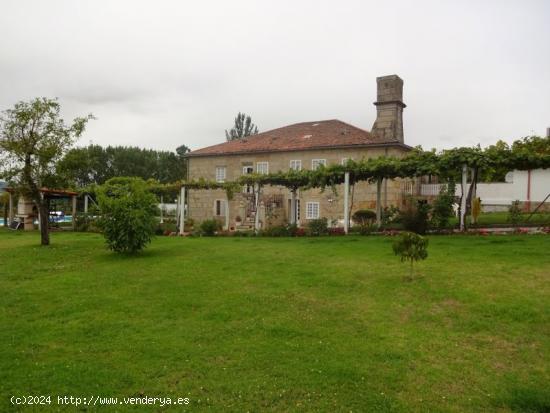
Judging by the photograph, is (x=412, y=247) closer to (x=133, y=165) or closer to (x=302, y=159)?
(x=302, y=159)

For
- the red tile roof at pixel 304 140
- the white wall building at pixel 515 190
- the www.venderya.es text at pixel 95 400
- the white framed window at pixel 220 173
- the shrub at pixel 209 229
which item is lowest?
the www.venderya.es text at pixel 95 400

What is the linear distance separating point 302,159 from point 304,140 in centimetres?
165

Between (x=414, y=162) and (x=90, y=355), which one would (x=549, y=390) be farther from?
(x=414, y=162)

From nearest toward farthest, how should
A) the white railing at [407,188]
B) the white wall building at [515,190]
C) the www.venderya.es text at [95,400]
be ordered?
1. the www.venderya.es text at [95,400]
2. the white wall building at [515,190]
3. the white railing at [407,188]

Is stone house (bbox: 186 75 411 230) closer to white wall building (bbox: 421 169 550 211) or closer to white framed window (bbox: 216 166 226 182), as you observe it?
white framed window (bbox: 216 166 226 182)

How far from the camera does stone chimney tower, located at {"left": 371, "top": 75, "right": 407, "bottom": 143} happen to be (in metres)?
27.9

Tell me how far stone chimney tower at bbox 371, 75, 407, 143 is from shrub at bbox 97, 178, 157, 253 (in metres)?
17.8

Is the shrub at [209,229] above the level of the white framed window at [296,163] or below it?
below

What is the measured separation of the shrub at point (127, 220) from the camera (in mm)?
13102

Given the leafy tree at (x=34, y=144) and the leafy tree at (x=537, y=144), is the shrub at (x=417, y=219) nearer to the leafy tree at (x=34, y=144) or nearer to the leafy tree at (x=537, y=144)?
the leafy tree at (x=537, y=144)

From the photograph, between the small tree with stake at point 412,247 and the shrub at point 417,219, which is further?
the shrub at point 417,219

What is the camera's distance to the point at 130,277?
9.88 meters

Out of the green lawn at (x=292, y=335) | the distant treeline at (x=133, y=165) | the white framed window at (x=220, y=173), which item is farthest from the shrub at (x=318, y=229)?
the distant treeline at (x=133, y=165)

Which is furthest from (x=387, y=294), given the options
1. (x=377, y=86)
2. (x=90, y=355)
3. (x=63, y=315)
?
(x=377, y=86)
